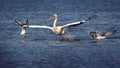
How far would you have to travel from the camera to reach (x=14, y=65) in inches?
1345

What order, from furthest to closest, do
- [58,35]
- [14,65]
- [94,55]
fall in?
[58,35] < [94,55] < [14,65]

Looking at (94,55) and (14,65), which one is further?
(94,55)

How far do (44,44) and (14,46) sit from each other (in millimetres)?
1928

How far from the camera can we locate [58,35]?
4434 centimetres

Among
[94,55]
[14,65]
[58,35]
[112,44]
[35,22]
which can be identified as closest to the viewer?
[14,65]

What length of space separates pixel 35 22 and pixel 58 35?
1182 centimetres

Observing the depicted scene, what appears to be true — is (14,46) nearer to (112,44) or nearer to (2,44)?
(2,44)

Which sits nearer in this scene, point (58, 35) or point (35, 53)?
point (35, 53)

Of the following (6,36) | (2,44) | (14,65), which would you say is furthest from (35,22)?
(14,65)

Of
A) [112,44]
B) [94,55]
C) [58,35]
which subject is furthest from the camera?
[58,35]

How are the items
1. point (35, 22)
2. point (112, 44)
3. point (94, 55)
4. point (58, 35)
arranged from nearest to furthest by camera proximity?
point (94, 55) < point (112, 44) < point (58, 35) < point (35, 22)

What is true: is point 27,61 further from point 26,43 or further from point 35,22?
point 35,22

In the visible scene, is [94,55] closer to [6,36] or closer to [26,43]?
[26,43]

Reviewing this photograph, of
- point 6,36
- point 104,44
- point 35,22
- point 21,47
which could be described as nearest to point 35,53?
point 21,47
